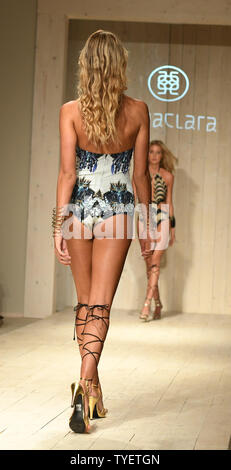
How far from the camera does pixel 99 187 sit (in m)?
2.98

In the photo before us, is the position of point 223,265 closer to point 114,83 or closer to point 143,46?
point 143,46

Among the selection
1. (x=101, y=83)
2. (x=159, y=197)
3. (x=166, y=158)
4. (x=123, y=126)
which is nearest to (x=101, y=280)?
(x=123, y=126)

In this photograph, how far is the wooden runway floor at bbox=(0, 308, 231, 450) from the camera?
2830mm

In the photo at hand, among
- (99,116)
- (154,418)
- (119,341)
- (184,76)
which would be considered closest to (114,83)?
(99,116)

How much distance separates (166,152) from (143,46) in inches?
48.9

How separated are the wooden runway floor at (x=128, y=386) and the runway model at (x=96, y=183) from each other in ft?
0.79

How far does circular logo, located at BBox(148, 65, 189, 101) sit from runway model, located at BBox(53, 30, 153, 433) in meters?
4.42

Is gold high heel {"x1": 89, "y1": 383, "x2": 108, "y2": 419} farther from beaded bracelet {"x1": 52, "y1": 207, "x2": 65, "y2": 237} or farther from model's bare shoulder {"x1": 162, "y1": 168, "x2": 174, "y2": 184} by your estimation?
model's bare shoulder {"x1": 162, "y1": 168, "x2": 174, "y2": 184}

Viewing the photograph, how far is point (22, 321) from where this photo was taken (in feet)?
21.2

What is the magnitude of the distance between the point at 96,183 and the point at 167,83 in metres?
4.57

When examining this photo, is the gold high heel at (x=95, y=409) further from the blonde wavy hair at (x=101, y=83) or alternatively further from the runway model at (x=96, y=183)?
the blonde wavy hair at (x=101, y=83)

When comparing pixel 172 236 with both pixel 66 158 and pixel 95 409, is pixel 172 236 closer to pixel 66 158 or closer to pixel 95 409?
pixel 95 409

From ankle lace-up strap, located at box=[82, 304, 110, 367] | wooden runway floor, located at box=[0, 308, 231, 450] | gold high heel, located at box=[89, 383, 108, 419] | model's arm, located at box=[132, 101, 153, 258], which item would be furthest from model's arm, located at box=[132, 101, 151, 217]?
wooden runway floor, located at box=[0, 308, 231, 450]

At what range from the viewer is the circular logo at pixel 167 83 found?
7.33 m
